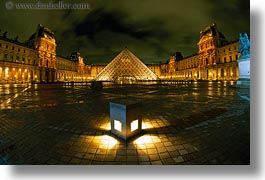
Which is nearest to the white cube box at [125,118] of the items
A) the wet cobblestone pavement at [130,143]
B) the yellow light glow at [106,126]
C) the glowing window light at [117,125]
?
the glowing window light at [117,125]

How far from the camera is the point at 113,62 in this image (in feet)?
105

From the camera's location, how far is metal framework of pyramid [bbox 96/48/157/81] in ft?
100

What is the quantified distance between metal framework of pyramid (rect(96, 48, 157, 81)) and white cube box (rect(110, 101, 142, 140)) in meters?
27.8

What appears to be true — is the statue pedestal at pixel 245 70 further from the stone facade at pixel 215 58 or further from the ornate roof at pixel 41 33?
the ornate roof at pixel 41 33

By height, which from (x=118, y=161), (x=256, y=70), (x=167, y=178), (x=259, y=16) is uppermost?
(x=259, y=16)

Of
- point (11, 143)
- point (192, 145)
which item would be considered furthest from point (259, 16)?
point (11, 143)

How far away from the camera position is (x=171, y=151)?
8.18 feet

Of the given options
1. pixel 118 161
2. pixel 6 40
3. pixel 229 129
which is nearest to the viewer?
pixel 118 161

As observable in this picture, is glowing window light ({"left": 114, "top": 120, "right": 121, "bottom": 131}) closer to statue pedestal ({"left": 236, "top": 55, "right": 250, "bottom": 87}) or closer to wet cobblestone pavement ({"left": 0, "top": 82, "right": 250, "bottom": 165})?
wet cobblestone pavement ({"left": 0, "top": 82, "right": 250, "bottom": 165})

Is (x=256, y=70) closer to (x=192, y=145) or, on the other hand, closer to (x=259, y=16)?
(x=259, y=16)

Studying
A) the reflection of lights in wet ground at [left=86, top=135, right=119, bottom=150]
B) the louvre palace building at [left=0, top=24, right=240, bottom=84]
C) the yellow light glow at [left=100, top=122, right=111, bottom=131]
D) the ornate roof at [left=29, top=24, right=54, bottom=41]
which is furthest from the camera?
the ornate roof at [left=29, top=24, right=54, bottom=41]

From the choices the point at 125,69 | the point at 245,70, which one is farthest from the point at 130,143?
the point at 125,69

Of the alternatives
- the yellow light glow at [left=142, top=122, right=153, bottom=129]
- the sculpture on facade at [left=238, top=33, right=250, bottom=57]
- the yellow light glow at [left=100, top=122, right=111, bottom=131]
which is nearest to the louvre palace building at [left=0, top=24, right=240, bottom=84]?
the sculpture on facade at [left=238, top=33, right=250, bottom=57]

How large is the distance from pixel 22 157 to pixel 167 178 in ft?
8.16
